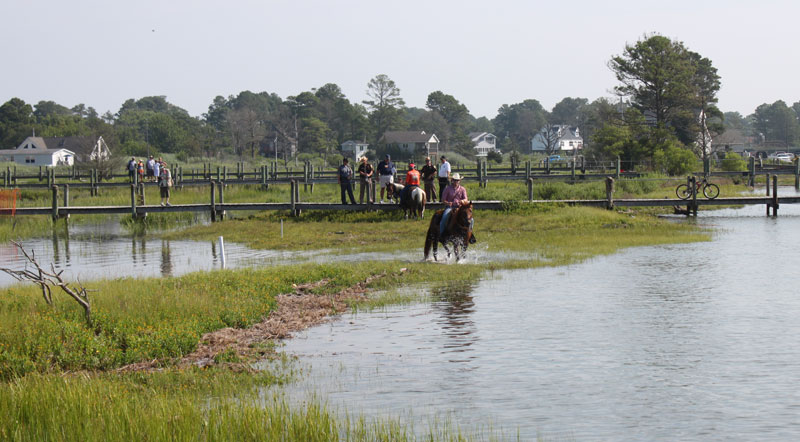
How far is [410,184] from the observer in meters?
31.1

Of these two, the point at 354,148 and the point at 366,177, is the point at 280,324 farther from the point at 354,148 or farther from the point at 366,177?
the point at 354,148

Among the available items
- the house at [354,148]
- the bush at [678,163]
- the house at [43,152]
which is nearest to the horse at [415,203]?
the bush at [678,163]

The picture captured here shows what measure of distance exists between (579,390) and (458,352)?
2.38 m

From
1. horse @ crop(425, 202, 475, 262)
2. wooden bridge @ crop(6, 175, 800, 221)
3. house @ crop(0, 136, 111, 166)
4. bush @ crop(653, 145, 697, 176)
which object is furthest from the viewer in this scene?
house @ crop(0, 136, 111, 166)

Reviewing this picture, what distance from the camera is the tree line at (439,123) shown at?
221 ft

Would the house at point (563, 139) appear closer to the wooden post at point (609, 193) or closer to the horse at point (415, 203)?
the wooden post at point (609, 193)

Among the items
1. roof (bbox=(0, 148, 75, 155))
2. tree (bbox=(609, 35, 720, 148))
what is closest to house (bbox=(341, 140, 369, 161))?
roof (bbox=(0, 148, 75, 155))

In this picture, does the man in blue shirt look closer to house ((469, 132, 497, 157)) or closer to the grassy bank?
the grassy bank

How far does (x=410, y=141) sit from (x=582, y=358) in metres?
116

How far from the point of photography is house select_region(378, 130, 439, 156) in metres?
126

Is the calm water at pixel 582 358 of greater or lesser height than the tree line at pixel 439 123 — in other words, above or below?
below

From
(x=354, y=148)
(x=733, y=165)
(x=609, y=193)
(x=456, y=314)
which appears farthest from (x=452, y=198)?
(x=354, y=148)

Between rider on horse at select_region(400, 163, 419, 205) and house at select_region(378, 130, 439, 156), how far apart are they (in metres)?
92.2

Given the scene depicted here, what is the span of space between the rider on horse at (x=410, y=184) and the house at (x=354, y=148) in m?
106
